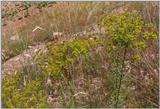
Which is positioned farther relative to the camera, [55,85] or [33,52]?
[33,52]

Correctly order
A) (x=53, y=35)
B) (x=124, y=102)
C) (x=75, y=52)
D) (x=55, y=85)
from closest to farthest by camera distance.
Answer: (x=75, y=52) < (x=124, y=102) < (x=55, y=85) < (x=53, y=35)

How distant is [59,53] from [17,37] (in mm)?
2395

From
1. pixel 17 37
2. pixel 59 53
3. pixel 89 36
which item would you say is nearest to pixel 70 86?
pixel 59 53

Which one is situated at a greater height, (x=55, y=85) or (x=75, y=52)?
(x=75, y=52)

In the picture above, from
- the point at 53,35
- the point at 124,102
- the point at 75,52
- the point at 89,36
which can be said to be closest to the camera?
the point at 75,52

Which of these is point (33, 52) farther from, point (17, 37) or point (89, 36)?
point (17, 37)

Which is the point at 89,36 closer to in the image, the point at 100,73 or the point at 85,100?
the point at 100,73

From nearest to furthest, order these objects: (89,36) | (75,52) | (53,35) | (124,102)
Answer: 1. (75,52)
2. (124,102)
3. (89,36)
4. (53,35)

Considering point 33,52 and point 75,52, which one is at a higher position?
point 75,52

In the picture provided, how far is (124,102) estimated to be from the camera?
324 centimetres

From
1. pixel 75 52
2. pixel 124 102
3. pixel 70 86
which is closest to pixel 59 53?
pixel 75 52

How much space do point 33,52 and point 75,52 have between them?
1.49 metres

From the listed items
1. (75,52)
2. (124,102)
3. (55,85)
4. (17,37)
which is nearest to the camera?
(75,52)

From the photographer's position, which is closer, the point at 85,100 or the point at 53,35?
the point at 85,100
